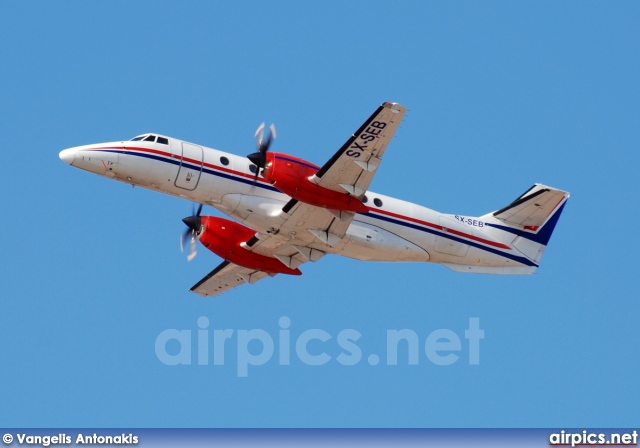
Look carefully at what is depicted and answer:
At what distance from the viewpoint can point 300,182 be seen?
31344 mm

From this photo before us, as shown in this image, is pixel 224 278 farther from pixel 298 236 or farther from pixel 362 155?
pixel 362 155

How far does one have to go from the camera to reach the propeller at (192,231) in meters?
35.2

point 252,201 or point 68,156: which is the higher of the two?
point 68,156

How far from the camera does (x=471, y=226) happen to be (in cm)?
3594

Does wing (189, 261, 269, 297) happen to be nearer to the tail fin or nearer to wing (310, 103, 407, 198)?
wing (310, 103, 407, 198)

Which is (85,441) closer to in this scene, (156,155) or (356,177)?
(156,155)

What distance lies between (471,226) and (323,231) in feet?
18.4

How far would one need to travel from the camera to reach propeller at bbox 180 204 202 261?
116 ft

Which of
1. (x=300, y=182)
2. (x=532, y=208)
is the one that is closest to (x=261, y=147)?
(x=300, y=182)

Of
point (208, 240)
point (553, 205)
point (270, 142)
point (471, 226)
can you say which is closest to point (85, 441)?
point (208, 240)

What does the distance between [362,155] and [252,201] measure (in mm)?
3974

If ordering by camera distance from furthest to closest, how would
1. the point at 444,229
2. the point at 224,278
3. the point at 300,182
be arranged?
the point at 224,278, the point at 444,229, the point at 300,182

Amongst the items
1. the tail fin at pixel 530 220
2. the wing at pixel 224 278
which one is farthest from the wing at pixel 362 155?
the wing at pixel 224 278

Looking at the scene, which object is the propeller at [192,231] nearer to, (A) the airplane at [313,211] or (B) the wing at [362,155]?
(A) the airplane at [313,211]
